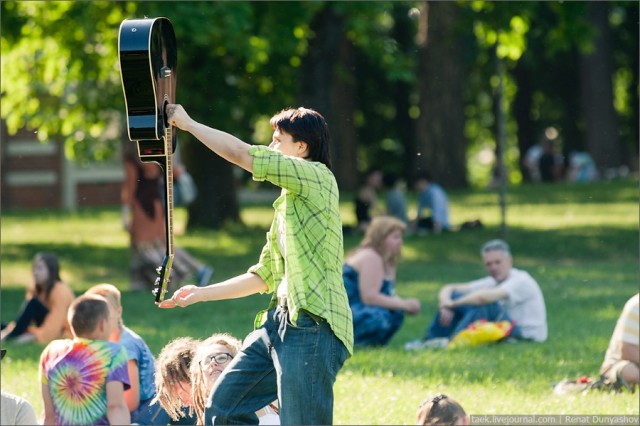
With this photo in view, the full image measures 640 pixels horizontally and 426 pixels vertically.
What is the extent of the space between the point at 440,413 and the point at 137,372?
6.92ft

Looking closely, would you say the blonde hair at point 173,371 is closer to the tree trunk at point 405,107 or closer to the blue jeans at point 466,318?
A: the blue jeans at point 466,318

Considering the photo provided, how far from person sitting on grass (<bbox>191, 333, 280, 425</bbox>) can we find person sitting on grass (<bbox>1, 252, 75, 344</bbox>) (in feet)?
18.0

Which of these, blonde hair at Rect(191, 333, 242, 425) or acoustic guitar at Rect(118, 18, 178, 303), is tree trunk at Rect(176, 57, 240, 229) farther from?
acoustic guitar at Rect(118, 18, 178, 303)

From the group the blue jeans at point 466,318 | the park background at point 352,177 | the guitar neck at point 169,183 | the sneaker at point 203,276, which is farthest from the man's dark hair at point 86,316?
the sneaker at point 203,276

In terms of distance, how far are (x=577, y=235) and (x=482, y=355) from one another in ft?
35.5

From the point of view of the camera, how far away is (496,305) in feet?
34.0

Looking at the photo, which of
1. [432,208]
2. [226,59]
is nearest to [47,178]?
[226,59]

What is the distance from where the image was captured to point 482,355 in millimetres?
9469

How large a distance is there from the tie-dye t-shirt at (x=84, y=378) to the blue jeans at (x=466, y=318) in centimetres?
491

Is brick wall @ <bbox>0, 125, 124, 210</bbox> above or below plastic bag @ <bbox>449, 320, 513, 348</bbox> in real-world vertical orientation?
above

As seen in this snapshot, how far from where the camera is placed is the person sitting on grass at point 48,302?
35.7 feet

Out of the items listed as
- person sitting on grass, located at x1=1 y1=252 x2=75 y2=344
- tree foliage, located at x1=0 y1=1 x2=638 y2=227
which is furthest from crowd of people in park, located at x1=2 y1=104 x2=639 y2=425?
tree foliage, located at x1=0 y1=1 x2=638 y2=227

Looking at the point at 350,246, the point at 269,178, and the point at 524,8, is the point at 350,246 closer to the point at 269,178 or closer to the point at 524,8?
the point at 524,8

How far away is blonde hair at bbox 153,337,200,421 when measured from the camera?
5.66 metres
